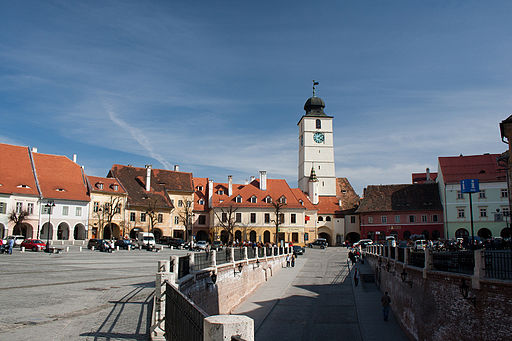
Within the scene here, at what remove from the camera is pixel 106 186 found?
62188 mm

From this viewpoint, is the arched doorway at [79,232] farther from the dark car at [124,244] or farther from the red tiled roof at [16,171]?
the dark car at [124,244]

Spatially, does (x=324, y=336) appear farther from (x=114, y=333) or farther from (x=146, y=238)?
(x=146, y=238)

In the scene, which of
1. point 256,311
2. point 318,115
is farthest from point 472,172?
point 256,311

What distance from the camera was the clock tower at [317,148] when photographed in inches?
3324

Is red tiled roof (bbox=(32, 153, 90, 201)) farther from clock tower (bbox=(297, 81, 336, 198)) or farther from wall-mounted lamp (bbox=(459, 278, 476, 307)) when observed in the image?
wall-mounted lamp (bbox=(459, 278, 476, 307))

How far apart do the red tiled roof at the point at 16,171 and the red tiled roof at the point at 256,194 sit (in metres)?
27.2

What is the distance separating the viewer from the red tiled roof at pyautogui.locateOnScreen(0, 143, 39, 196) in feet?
168

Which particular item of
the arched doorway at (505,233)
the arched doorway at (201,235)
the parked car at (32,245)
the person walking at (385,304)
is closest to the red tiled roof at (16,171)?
the parked car at (32,245)

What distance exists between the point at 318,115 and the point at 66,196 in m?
51.4

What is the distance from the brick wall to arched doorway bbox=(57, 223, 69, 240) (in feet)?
154

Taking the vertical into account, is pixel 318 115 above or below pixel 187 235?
above

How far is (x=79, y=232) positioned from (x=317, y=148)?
47.7m

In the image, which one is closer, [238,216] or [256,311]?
[256,311]

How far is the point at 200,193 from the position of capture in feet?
248
